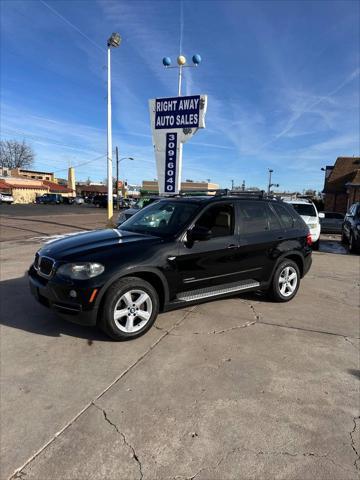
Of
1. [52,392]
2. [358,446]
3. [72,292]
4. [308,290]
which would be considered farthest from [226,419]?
[308,290]

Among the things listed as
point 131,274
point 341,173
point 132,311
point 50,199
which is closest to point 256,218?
point 131,274

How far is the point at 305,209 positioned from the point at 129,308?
9154 millimetres

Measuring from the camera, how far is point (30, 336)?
12.9 ft

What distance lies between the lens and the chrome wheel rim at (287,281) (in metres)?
5.35

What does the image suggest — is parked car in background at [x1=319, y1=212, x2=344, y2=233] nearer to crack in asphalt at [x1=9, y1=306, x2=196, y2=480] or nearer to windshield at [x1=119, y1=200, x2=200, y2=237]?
windshield at [x1=119, y1=200, x2=200, y2=237]

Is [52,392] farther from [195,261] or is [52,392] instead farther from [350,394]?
[350,394]

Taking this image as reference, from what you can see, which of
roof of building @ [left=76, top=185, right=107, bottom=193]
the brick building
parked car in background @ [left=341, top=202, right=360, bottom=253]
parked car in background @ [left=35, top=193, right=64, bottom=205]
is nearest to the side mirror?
parked car in background @ [left=341, top=202, right=360, bottom=253]

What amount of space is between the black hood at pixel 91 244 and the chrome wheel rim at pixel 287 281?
2325 millimetres

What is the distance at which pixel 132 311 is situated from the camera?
3.79 meters

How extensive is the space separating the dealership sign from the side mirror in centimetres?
868

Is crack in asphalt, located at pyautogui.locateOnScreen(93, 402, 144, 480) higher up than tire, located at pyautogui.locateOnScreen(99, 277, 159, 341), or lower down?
lower down

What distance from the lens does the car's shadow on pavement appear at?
402cm

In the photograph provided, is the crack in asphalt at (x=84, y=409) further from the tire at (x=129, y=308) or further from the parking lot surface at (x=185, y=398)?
the tire at (x=129, y=308)

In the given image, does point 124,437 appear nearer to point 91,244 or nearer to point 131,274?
point 131,274
